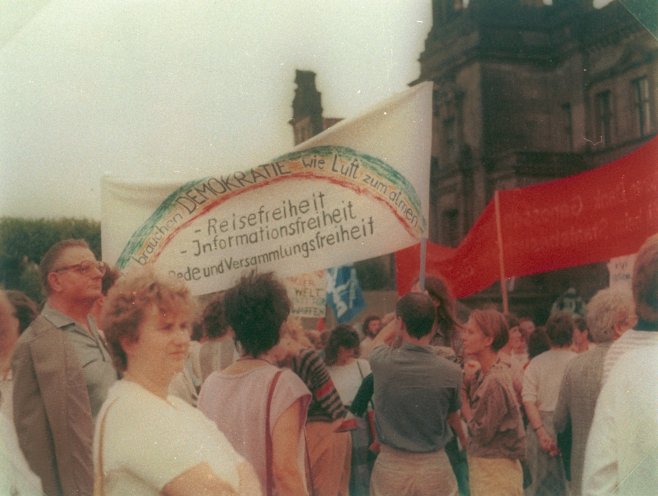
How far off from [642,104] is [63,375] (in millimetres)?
3142

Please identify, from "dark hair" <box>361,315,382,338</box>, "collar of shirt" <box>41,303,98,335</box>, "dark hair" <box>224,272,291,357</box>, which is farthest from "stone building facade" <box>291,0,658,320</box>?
"collar of shirt" <box>41,303,98,335</box>

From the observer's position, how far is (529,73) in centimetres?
436

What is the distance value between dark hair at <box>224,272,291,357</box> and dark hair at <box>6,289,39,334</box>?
93 centimetres

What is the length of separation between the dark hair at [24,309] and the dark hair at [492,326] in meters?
2.14

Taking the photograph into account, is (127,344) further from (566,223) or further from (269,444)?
(566,223)

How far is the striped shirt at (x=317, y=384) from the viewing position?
4.19 metres

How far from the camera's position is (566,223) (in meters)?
4.36

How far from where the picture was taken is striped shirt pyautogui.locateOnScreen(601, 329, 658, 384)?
4305mm

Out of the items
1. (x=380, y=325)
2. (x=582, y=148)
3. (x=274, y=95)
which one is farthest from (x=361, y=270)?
(x=582, y=148)

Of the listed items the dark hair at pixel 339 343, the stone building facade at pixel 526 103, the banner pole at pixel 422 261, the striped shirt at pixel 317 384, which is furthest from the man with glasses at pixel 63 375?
the banner pole at pixel 422 261

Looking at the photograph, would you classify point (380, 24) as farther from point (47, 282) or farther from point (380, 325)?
point (47, 282)

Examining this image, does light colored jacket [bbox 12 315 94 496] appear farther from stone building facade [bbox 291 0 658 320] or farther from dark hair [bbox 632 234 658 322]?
dark hair [bbox 632 234 658 322]

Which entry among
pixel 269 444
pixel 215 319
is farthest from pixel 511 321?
pixel 215 319

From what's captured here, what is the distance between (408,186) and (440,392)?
1011 mm
